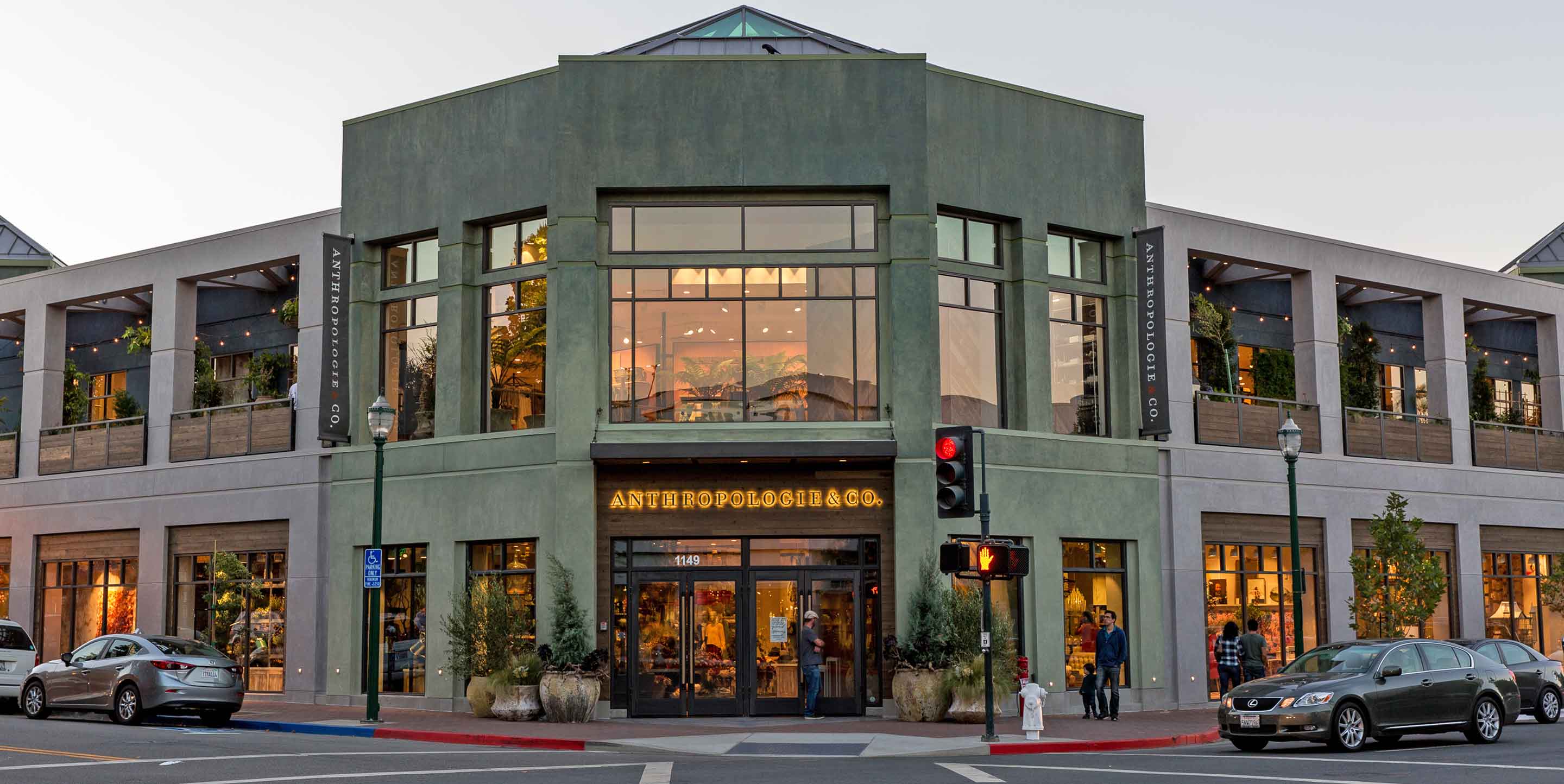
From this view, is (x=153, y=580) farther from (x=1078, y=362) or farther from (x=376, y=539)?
(x=1078, y=362)

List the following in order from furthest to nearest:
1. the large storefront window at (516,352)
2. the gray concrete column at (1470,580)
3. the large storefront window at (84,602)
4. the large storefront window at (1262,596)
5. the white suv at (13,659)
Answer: the gray concrete column at (1470,580)
the large storefront window at (84,602)
the large storefront window at (1262,596)
the large storefront window at (516,352)
the white suv at (13,659)

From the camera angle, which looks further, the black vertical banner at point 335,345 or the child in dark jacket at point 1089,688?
the black vertical banner at point 335,345

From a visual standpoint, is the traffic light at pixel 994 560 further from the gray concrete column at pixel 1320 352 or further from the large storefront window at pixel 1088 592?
the gray concrete column at pixel 1320 352

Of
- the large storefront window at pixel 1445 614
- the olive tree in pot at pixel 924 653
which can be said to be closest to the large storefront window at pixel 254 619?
the olive tree in pot at pixel 924 653

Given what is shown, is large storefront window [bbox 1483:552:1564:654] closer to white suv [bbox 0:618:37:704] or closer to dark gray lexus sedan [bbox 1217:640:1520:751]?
dark gray lexus sedan [bbox 1217:640:1520:751]

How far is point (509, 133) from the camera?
91.2 ft

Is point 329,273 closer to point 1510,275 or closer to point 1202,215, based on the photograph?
point 1202,215

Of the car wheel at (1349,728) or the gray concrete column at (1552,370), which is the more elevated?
the gray concrete column at (1552,370)

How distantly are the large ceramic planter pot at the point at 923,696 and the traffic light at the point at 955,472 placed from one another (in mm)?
5366

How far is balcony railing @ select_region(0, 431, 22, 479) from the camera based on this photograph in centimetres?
3516

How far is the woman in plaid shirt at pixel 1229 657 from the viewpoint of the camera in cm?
2620

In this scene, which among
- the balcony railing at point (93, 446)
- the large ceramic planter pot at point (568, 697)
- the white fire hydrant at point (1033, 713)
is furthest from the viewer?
the balcony railing at point (93, 446)

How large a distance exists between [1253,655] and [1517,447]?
13212 mm

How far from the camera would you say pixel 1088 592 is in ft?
91.7
